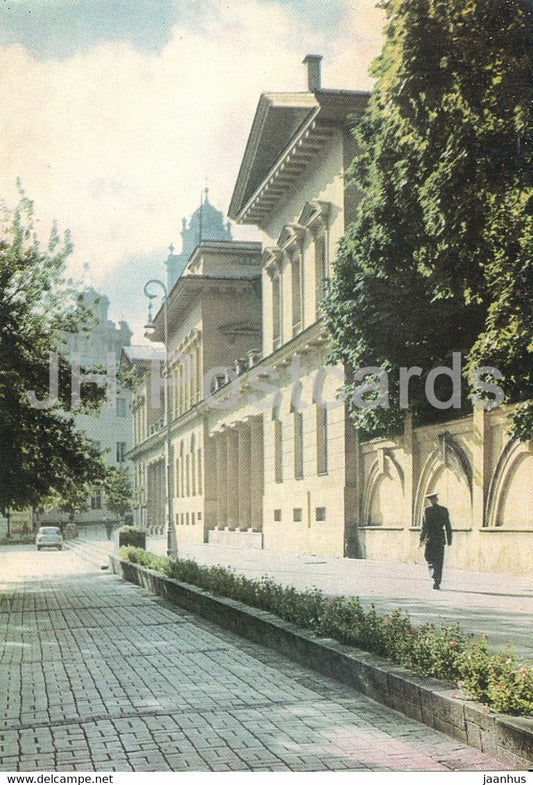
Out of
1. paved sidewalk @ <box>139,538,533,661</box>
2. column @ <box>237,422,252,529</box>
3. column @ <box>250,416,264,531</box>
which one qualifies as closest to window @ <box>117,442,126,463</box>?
column @ <box>237,422,252,529</box>

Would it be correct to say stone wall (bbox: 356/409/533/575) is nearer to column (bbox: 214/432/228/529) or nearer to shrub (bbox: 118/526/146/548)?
shrub (bbox: 118/526/146/548)

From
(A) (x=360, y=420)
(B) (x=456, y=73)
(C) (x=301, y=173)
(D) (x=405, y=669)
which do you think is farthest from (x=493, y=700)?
(C) (x=301, y=173)

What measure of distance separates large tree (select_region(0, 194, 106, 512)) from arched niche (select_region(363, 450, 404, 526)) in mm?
7570

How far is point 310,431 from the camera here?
28500mm

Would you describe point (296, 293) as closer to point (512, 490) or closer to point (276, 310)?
point (276, 310)

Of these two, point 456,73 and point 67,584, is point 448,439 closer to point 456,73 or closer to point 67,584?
point 67,584

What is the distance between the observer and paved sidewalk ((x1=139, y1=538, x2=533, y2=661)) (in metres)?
10.7

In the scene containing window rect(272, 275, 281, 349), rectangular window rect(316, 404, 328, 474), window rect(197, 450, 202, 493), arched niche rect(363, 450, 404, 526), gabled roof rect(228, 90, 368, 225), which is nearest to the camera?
arched niche rect(363, 450, 404, 526)

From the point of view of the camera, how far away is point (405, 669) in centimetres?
746

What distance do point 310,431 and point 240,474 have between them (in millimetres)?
12725

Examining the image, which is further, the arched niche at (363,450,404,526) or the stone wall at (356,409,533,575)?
the arched niche at (363,450,404,526)

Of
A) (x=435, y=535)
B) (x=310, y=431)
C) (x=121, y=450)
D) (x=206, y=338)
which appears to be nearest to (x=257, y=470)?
(x=310, y=431)

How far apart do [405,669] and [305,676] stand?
5.21 ft

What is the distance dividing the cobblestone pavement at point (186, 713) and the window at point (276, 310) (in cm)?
2231
